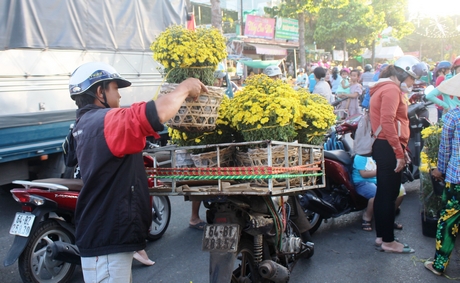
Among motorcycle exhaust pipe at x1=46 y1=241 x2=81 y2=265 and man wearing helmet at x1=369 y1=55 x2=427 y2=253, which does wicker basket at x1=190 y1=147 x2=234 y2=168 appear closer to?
motorcycle exhaust pipe at x1=46 y1=241 x2=81 y2=265

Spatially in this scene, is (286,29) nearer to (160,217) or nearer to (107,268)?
(160,217)

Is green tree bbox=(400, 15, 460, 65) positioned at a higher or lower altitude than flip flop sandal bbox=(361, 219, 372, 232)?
higher

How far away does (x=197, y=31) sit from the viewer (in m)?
2.82

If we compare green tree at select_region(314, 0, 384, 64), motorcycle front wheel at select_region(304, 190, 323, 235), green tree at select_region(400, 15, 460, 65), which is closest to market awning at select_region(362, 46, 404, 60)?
green tree at select_region(400, 15, 460, 65)

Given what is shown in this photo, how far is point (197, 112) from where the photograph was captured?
2.58m

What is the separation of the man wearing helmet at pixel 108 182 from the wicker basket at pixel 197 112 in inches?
10.3

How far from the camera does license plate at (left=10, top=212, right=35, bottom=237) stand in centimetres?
350

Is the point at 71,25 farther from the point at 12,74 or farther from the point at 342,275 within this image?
the point at 342,275

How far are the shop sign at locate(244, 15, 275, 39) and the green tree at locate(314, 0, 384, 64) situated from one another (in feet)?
20.0

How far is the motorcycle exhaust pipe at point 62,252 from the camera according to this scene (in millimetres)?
3506

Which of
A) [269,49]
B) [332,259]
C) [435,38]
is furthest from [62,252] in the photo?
[435,38]

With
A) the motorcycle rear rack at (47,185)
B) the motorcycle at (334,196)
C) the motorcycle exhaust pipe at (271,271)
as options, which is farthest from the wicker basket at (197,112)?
the motorcycle at (334,196)

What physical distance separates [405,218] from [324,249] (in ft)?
4.82

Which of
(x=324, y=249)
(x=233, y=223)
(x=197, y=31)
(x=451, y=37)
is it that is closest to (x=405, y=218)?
(x=324, y=249)
